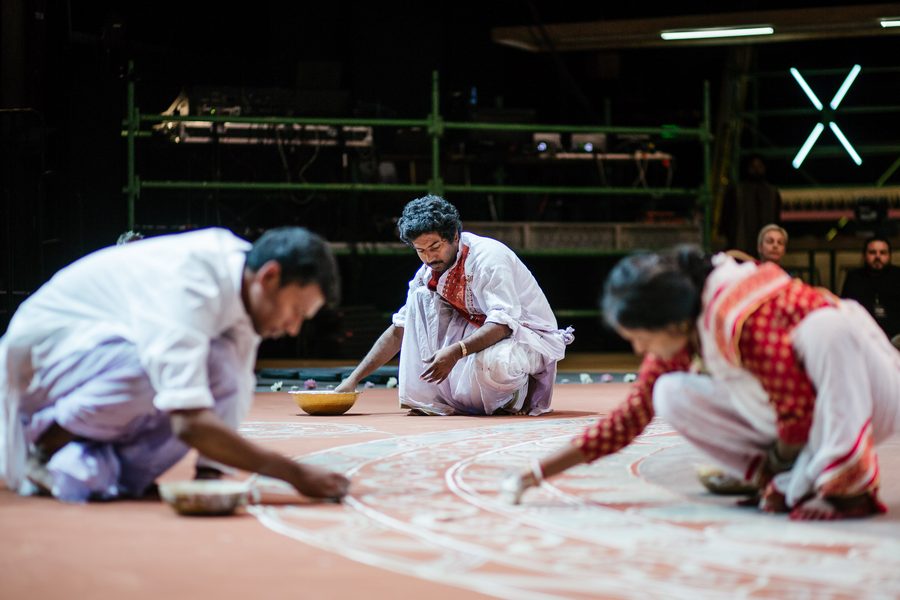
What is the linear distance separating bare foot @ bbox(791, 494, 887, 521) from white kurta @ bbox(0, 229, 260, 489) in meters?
1.23

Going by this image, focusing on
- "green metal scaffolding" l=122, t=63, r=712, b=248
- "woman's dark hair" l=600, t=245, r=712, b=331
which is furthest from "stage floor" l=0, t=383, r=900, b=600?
"green metal scaffolding" l=122, t=63, r=712, b=248

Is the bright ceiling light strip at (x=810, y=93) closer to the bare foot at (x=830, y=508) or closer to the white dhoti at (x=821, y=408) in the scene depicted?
the white dhoti at (x=821, y=408)

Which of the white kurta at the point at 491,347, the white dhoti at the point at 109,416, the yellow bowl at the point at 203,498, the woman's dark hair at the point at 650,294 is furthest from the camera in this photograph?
the white kurta at the point at 491,347

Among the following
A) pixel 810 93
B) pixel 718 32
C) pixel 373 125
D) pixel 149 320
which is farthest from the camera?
pixel 810 93

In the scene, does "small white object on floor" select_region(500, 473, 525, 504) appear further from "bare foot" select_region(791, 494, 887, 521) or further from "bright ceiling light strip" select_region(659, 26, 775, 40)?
"bright ceiling light strip" select_region(659, 26, 775, 40)

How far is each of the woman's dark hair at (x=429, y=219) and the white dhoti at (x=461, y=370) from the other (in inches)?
14.6

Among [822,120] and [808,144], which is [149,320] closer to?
[808,144]

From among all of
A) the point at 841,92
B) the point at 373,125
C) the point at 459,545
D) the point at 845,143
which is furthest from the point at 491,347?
the point at 841,92

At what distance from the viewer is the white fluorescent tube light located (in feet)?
33.2

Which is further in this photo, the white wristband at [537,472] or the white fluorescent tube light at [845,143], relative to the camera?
the white fluorescent tube light at [845,143]

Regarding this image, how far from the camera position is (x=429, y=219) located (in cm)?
479

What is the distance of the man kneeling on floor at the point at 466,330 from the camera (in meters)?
4.88

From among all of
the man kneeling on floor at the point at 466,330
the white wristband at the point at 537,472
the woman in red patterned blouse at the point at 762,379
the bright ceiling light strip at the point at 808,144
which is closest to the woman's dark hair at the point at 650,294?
the woman in red patterned blouse at the point at 762,379

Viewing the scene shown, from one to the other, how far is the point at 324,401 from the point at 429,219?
0.87 metres
